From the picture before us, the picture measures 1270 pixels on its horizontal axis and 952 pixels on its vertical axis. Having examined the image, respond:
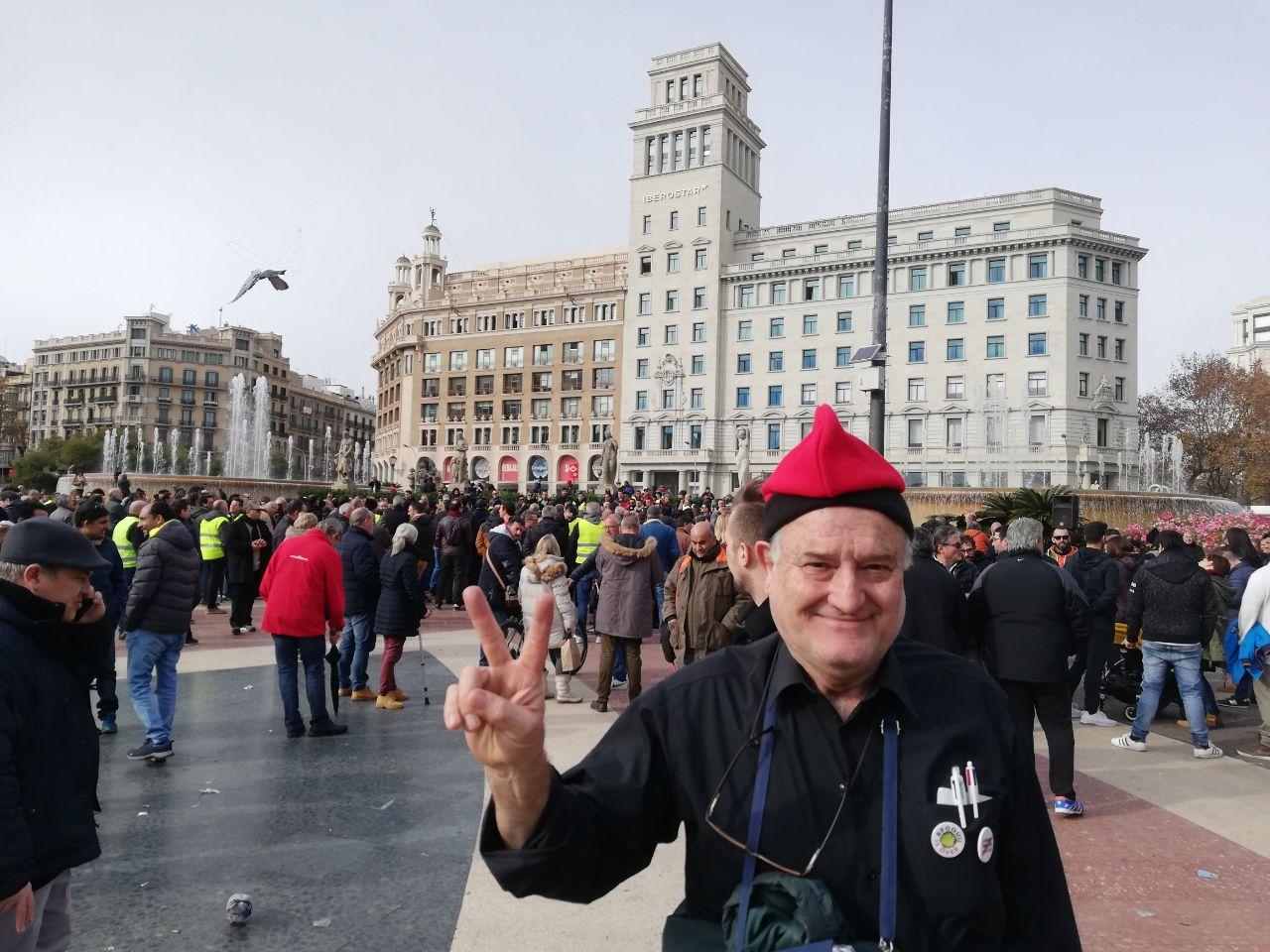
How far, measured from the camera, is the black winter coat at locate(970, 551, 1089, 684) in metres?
5.69

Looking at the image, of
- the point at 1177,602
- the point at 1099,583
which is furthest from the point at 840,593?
the point at 1099,583

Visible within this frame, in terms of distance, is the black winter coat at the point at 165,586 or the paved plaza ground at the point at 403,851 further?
the black winter coat at the point at 165,586

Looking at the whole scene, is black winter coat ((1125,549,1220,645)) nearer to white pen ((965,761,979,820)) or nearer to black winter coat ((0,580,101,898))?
white pen ((965,761,979,820))

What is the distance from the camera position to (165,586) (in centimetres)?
684

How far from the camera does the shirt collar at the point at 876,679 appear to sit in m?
1.62

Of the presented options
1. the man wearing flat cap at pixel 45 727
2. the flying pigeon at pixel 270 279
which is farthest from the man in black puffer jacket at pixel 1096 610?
the flying pigeon at pixel 270 279

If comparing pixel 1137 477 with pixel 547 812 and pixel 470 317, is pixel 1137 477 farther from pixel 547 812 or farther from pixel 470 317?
pixel 547 812

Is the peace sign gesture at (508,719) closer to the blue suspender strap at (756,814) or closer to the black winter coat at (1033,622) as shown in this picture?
the blue suspender strap at (756,814)

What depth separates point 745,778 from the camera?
5.32 feet

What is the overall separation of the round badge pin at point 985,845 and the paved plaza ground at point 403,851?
9.30ft

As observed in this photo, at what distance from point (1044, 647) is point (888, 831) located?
4.77m

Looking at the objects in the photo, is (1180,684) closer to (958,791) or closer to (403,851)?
(403,851)

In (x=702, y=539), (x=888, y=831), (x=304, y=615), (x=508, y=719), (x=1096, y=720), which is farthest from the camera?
(x=1096, y=720)

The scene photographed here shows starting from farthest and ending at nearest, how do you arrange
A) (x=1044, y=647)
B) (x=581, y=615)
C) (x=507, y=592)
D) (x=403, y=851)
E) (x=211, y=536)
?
(x=211, y=536) → (x=581, y=615) → (x=507, y=592) → (x=1044, y=647) → (x=403, y=851)
